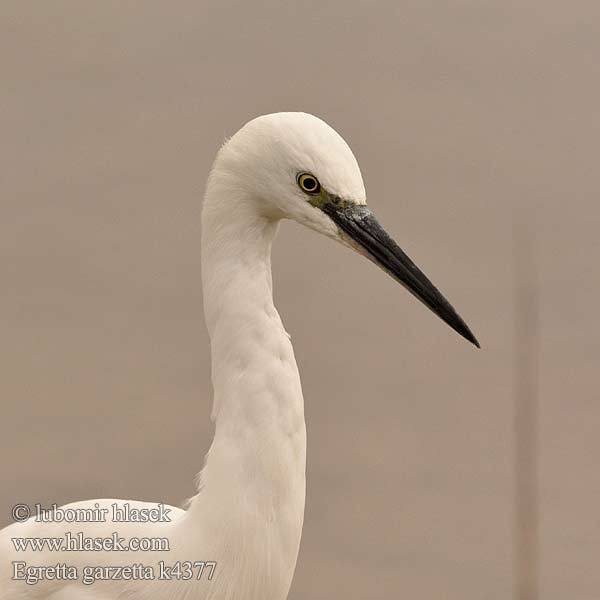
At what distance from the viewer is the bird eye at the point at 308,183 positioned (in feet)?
3.99

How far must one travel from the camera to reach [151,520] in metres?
1.44

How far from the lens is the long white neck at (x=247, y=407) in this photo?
4.16 ft

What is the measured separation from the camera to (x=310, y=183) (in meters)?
1.22

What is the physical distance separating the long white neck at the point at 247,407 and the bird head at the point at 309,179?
35 mm

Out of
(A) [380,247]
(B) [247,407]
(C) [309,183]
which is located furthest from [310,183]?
(B) [247,407]

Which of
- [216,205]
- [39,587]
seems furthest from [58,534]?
[216,205]

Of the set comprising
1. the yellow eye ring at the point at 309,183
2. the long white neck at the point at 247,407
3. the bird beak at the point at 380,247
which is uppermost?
the yellow eye ring at the point at 309,183

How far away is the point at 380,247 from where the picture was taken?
1.26 m

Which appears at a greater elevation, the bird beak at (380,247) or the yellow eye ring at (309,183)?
the yellow eye ring at (309,183)

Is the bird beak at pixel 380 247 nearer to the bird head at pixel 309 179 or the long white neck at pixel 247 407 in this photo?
the bird head at pixel 309 179

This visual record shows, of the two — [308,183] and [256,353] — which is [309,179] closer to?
[308,183]

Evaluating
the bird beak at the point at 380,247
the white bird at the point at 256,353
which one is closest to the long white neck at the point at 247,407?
the white bird at the point at 256,353

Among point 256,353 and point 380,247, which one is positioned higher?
point 380,247

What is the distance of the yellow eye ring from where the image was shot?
1215 millimetres
